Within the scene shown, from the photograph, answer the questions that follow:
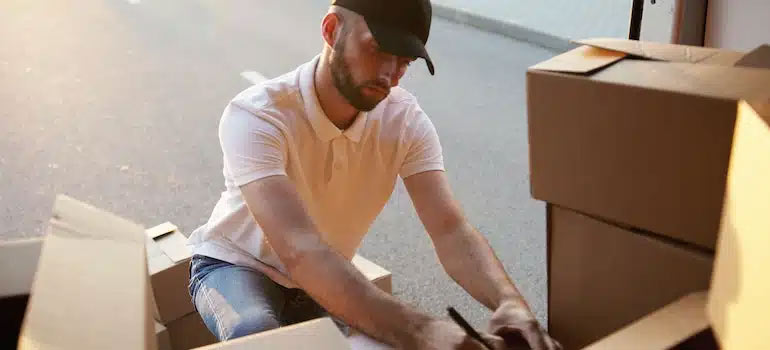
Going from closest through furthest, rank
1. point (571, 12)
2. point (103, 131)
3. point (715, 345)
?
point (715, 345) < point (103, 131) < point (571, 12)

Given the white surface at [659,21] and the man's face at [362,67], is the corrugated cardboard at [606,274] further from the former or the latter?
the white surface at [659,21]

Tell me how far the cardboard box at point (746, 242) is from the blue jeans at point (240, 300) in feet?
2.18

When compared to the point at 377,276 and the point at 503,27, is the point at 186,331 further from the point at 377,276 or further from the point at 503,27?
the point at 503,27

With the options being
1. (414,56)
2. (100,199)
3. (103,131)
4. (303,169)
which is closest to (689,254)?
(414,56)

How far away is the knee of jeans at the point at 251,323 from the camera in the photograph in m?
1.16

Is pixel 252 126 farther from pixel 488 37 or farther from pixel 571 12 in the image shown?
pixel 488 37

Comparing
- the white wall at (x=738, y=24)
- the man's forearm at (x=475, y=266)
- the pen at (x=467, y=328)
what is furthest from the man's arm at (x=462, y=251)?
the white wall at (x=738, y=24)

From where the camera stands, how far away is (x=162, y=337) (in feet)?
4.50

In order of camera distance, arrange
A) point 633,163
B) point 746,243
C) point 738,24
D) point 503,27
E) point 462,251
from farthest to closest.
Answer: point 503,27
point 738,24
point 462,251
point 633,163
point 746,243

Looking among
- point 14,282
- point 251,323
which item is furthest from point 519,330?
point 14,282

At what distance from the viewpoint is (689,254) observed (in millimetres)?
843

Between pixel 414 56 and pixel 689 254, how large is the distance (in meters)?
0.53

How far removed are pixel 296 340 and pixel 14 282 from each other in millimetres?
424

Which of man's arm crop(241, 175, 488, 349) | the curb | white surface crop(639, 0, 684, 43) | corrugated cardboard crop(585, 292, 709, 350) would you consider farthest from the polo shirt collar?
the curb
